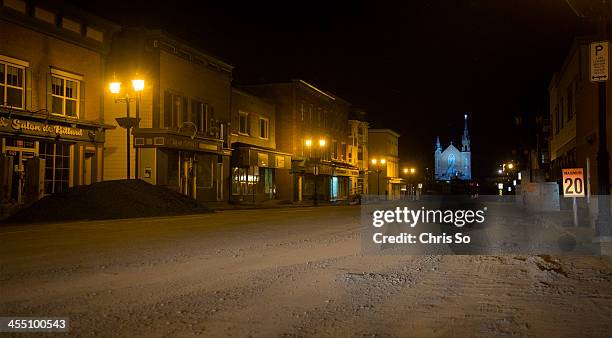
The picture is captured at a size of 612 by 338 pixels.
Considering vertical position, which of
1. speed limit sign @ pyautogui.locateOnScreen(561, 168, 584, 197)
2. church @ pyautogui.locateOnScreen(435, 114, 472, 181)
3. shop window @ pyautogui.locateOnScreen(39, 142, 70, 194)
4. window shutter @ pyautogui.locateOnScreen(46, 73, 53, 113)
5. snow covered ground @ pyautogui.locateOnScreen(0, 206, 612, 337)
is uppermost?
church @ pyautogui.locateOnScreen(435, 114, 472, 181)

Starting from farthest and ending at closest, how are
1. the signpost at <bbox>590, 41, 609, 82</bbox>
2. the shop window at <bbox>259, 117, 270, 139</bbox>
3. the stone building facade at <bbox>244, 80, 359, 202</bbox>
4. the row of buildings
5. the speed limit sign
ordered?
the stone building facade at <bbox>244, 80, 359, 202</bbox>, the shop window at <bbox>259, 117, 270, 139</bbox>, the row of buildings, the speed limit sign, the signpost at <bbox>590, 41, 609, 82</bbox>

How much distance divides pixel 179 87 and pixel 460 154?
166m

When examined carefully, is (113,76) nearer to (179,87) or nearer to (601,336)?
(179,87)

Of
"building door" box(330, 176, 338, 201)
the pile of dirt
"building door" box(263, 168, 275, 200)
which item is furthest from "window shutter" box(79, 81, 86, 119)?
"building door" box(330, 176, 338, 201)

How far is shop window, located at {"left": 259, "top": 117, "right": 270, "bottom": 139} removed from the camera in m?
51.5

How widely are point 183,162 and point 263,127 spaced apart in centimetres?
1554

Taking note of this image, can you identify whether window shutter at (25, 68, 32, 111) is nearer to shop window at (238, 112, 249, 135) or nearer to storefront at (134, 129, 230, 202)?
storefront at (134, 129, 230, 202)

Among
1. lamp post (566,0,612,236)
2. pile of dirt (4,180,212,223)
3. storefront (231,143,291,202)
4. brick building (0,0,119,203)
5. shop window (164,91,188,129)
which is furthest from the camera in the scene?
storefront (231,143,291,202)

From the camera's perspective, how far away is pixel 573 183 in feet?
55.1

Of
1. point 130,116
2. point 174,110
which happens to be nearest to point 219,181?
point 174,110

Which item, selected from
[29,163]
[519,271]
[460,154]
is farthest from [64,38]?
[460,154]

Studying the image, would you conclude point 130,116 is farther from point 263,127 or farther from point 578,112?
point 578,112

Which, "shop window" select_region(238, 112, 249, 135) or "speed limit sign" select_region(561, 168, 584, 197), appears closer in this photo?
"speed limit sign" select_region(561, 168, 584, 197)

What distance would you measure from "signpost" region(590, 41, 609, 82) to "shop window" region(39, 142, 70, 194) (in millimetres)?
22986
